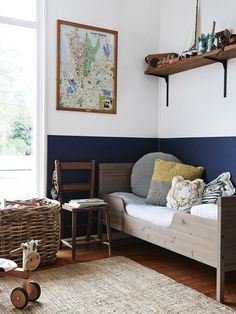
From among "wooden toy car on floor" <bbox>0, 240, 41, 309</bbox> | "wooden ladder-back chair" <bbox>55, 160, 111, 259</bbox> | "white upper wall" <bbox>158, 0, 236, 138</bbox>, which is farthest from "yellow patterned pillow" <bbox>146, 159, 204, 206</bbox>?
"wooden toy car on floor" <bbox>0, 240, 41, 309</bbox>

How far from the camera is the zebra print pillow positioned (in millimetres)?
2979

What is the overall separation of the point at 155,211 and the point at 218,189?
536mm

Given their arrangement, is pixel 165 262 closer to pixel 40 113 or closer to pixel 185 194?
pixel 185 194

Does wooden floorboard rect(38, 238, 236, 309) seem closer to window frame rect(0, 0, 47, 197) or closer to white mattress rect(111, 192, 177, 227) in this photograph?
white mattress rect(111, 192, 177, 227)

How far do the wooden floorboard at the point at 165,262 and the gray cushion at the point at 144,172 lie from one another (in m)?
0.52

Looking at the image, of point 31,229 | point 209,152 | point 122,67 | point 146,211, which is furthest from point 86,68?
point 31,229

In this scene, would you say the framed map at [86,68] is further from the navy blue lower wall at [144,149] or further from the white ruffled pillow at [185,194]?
the white ruffled pillow at [185,194]

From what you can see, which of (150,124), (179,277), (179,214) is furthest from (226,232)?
(150,124)

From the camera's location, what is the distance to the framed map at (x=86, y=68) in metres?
3.57

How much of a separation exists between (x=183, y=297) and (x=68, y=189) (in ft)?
5.10

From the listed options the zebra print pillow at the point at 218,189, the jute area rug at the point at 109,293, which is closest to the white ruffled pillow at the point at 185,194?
the zebra print pillow at the point at 218,189

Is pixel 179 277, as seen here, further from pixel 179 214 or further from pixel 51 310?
pixel 51 310

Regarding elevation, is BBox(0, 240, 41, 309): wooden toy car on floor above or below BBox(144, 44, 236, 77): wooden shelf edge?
below

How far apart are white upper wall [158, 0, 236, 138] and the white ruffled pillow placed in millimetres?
553
